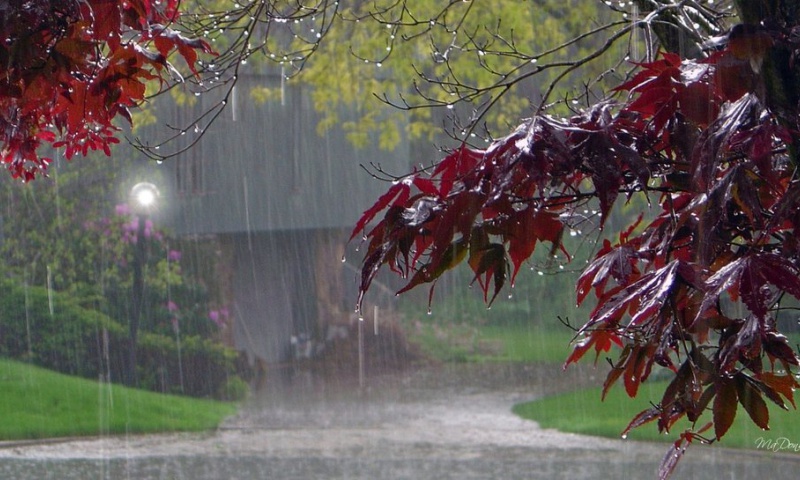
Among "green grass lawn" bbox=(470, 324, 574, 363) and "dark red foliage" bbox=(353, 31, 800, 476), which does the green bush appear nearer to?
"green grass lawn" bbox=(470, 324, 574, 363)

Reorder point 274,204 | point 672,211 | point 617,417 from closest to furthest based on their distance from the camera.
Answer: point 672,211 → point 617,417 → point 274,204

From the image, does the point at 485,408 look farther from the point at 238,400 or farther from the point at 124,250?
the point at 124,250

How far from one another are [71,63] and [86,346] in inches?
439

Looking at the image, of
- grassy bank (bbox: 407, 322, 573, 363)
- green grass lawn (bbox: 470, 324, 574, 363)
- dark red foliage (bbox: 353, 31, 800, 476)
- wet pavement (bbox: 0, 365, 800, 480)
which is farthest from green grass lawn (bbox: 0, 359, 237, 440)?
dark red foliage (bbox: 353, 31, 800, 476)

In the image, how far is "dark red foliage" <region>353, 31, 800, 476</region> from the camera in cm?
159

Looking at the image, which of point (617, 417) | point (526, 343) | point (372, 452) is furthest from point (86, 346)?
point (526, 343)

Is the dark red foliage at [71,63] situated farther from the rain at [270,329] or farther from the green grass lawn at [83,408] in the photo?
the green grass lawn at [83,408]

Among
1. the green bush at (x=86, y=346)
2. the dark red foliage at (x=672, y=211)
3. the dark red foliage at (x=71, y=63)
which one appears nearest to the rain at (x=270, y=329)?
the green bush at (x=86, y=346)

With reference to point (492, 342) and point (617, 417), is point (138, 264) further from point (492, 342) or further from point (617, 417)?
point (492, 342)

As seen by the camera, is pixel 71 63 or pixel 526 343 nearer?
pixel 71 63

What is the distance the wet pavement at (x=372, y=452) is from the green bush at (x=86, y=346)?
1045 millimetres

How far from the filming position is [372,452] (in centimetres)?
939

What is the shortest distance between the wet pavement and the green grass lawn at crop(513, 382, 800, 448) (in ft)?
0.68

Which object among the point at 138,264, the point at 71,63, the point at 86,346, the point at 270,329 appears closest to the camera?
the point at 71,63
